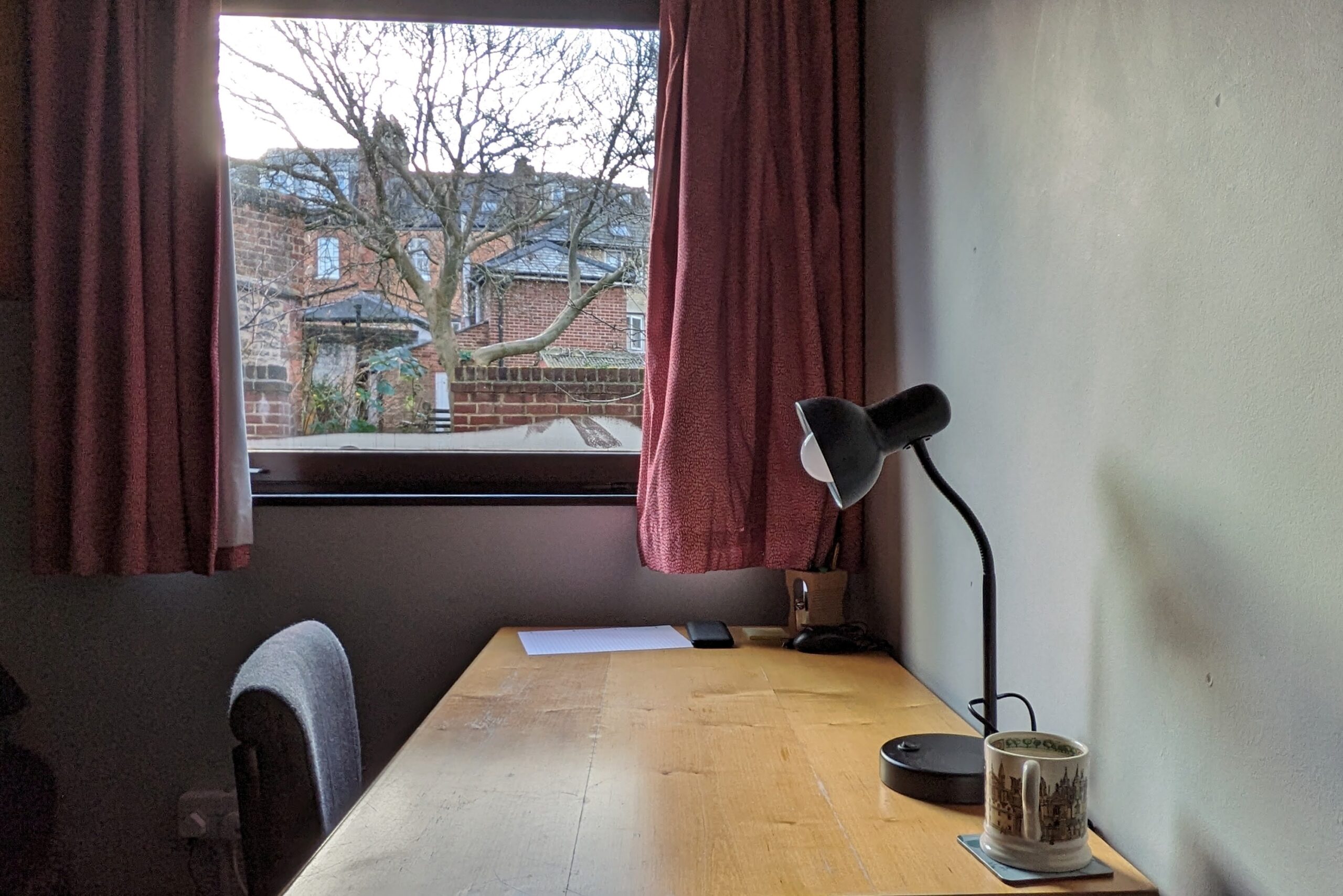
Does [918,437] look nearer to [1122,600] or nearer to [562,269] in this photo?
[1122,600]

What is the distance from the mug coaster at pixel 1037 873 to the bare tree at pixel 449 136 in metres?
1.63

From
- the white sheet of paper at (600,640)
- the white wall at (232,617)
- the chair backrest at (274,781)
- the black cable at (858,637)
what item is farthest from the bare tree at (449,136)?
the chair backrest at (274,781)

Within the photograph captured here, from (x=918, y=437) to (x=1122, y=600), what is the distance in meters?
0.30

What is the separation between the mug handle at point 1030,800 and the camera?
0.94 metres

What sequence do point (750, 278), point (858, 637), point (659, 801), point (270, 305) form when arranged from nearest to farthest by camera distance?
point (659, 801)
point (858, 637)
point (750, 278)
point (270, 305)

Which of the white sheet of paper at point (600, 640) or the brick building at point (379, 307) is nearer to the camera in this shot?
the white sheet of paper at point (600, 640)

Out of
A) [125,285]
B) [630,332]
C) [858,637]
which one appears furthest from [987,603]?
[125,285]

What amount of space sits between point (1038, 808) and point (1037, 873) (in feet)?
0.21

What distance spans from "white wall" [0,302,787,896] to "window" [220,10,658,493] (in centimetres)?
16

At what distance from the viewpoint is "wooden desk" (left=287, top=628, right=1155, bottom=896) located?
963 millimetres

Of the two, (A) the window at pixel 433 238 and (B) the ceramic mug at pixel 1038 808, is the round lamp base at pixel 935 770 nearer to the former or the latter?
(B) the ceramic mug at pixel 1038 808

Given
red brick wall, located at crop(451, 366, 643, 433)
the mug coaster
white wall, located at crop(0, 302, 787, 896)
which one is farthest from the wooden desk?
red brick wall, located at crop(451, 366, 643, 433)

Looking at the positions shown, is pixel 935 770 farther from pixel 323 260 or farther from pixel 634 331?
pixel 323 260

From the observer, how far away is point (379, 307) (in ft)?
7.59
